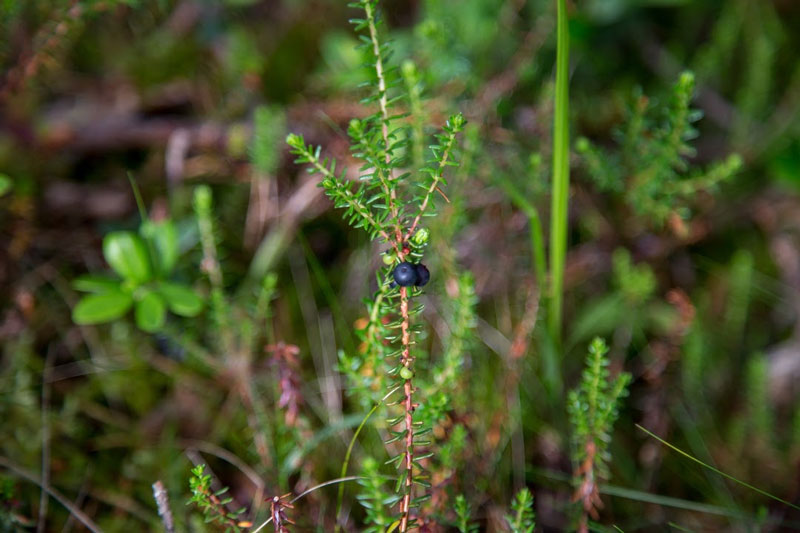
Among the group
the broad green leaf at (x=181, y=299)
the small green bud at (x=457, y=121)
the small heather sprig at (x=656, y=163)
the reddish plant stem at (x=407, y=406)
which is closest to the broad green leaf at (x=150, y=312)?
the broad green leaf at (x=181, y=299)

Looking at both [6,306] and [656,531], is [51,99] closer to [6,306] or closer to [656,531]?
[6,306]

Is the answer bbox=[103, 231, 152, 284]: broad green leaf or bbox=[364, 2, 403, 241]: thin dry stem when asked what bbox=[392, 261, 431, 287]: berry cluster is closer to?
bbox=[364, 2, 403, 241]: thin dry stem

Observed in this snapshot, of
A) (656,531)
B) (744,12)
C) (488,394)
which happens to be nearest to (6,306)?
(488,394)

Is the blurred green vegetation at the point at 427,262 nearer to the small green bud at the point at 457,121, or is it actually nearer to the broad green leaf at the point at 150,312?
the broad green leaf at the point at 150,312

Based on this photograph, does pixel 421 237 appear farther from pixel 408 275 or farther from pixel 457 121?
pixel 457 121

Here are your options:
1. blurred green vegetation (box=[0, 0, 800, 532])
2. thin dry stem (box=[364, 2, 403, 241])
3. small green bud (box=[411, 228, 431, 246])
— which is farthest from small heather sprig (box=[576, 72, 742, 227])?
small green bud (box=[411, 228, 431, 246])
